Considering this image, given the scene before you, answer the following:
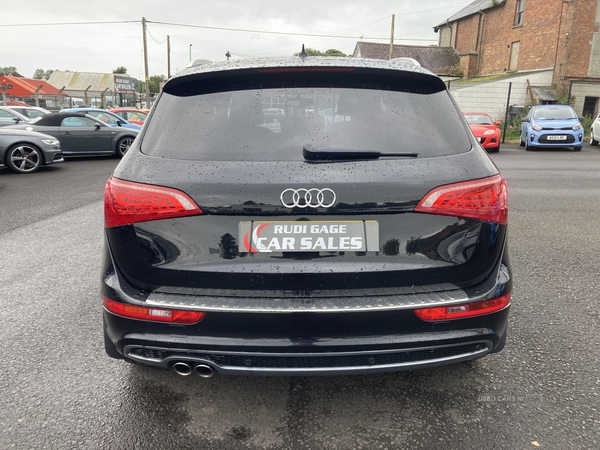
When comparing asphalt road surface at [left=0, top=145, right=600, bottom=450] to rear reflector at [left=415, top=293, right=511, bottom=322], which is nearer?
rear reflector at [left=415, top=293, right=511, bottom=322]

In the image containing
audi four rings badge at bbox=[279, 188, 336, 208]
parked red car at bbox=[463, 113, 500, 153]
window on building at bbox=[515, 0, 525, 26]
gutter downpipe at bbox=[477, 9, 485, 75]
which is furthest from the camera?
gutter downpipe at bbox=[477, 9, 485, 75]

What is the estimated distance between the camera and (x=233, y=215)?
1975 mm

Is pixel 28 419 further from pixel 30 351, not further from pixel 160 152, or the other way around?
pixel 160 152

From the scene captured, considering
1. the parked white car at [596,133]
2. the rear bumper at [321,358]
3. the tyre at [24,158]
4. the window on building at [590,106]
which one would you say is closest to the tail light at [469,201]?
→ the rear bumper at [321,358]

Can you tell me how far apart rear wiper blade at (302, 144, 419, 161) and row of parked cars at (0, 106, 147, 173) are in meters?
11.2

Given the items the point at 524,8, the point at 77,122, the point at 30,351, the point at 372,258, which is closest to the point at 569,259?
the point at 372,258

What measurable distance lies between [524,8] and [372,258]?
35.0m

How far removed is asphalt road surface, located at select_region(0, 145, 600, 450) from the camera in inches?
86.5

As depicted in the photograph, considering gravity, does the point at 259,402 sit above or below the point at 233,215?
below

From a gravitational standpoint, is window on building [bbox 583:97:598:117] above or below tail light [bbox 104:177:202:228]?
above

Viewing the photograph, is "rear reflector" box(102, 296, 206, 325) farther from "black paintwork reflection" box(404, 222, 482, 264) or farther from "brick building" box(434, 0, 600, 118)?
"brick building" box(434, 0, 600, 118)

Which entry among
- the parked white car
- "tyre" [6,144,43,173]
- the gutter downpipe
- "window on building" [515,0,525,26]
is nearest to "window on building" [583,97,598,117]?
"window on building" [515,0,525,26]

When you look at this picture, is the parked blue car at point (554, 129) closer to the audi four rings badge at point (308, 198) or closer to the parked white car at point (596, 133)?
the parked white car at point (596, 133)

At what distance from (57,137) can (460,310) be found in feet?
45.8
